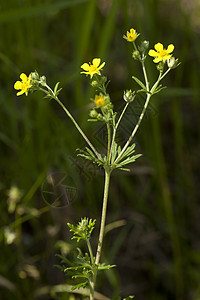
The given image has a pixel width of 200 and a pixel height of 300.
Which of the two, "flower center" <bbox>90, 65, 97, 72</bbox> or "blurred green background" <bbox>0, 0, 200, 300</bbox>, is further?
"blurred green background" <bbox>0, 0, 200, 300</bbox>

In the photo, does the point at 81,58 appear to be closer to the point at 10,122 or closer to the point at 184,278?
the point at 10,122

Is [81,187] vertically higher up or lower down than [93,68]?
higher up

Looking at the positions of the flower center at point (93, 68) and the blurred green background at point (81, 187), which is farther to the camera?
the blurred green background at point (81, 187)

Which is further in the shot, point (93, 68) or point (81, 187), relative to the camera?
point (81, 187)

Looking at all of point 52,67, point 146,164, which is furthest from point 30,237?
point 52,67

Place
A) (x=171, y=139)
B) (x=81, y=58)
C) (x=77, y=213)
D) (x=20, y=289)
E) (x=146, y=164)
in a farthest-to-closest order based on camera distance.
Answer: (x=171, y=139)
(x=146, y=164)
(x=77, y=213)
(x=81, y=58)
(x=20, y=289)

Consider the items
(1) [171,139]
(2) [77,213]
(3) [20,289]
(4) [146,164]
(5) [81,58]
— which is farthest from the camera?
(1) [171,139]

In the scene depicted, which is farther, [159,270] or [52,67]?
[52,67]

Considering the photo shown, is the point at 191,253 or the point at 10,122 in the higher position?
the point at 10,122
